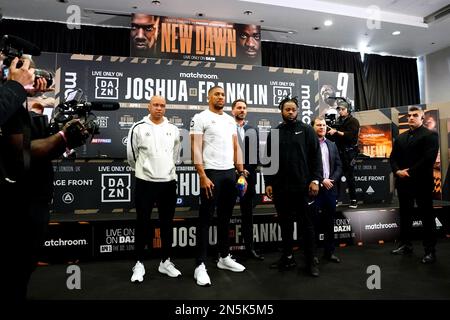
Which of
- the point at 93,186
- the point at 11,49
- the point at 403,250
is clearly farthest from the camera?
the point at 93,186

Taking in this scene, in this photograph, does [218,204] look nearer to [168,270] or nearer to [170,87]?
[168,270]

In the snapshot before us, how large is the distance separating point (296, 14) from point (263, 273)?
507cm

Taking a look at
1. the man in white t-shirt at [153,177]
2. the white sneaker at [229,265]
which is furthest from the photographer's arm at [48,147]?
the white sneaker at [229,265]

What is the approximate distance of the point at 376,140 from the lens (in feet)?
23.3

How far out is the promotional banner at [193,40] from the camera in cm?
550

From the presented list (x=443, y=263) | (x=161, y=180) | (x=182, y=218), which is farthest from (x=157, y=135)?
(x=443, y=263)

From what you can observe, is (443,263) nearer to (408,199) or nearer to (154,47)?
(408,199)

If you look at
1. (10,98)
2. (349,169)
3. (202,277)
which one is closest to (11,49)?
(10,98)

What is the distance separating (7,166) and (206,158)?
1577 mm

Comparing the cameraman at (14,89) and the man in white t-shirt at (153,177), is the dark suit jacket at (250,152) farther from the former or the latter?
the cameraman at (14,89)

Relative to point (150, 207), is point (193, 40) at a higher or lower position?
higher

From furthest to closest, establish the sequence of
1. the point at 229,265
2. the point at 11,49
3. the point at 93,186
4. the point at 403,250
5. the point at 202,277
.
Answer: the point at 93,186, the point at 403,250, the point at 229,265, the point at 202,277, the point at 11,49

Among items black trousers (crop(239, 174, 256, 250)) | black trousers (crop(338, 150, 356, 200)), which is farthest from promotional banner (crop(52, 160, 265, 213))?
black trousers (crop(338, 150, 356, 200))

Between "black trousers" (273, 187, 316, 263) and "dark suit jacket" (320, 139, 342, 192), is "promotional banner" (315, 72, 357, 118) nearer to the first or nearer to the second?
"dark suit jacket" (320, 139, 342, 192)
